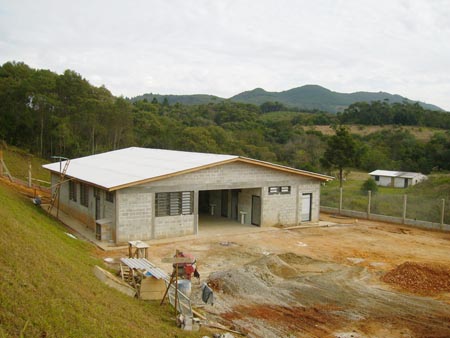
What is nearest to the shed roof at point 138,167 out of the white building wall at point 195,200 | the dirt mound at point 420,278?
the white building wall at point 195,200

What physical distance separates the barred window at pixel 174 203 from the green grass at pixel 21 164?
22.1 metres

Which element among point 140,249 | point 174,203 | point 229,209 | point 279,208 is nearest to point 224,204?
point 229,209

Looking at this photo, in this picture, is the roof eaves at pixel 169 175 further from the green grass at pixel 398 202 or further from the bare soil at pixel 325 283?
the green grass at pixel 398 202

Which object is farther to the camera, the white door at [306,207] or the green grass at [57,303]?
the white door at [306,207]

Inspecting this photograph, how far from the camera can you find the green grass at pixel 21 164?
40.6 m

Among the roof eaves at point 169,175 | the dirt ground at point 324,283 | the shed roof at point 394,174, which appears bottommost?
the dirt ground at point 324,283

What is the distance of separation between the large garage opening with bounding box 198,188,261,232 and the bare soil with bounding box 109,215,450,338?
2.32m

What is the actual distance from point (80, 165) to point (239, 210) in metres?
9.94

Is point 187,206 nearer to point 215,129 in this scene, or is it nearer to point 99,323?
point 99,323

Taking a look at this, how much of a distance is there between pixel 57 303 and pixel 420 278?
11289 millimetres

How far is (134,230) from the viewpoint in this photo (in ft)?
64.4

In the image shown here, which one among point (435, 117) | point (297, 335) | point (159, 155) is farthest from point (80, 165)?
point (435, 117)

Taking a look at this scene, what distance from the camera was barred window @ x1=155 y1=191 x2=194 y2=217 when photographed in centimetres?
2039

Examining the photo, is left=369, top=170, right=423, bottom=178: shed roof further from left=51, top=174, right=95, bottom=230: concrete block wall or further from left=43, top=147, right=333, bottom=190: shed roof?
left=51, top=174, right=95, bottom=230: concrete block wall
